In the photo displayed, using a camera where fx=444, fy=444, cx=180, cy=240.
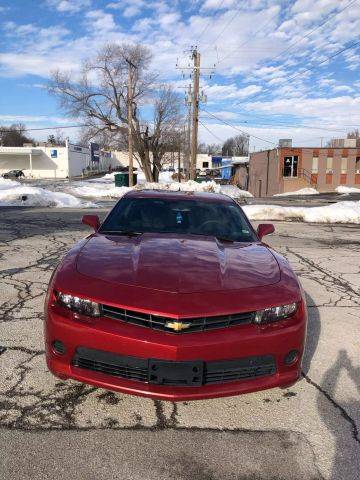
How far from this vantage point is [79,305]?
288 centimetres

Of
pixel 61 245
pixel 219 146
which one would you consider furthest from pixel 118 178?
pixel 219 146

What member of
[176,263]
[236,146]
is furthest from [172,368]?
[236,146]

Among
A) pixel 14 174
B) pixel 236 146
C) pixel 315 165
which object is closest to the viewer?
pixel 315 165

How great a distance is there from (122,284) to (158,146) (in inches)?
1854

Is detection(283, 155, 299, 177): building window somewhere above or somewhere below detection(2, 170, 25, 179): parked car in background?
above

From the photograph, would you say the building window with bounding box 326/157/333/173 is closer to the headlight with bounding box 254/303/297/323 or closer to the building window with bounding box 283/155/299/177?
the building window with bounding box 283/155/299/177

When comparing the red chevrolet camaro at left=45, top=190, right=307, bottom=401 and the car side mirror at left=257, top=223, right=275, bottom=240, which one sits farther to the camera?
the car side mirror at left=257, top=223, right=275, bottom=240

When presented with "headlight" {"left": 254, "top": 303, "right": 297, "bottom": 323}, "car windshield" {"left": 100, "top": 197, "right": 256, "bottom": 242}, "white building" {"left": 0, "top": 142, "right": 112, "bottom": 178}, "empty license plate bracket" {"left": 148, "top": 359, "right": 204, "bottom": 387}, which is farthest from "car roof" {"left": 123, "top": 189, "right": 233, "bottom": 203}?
"white building" {"left": 0, "top": 142, "right": 112, "bottom": 178}

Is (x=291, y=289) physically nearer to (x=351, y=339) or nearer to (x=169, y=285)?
(x=169, y=285)

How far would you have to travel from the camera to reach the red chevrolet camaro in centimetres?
267

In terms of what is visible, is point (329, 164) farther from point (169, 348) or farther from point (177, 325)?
point (169, 348)

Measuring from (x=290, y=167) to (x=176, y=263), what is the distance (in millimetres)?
41119

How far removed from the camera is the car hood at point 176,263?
300 centimetres

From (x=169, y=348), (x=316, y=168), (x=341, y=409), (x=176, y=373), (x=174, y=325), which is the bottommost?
(x=341, y=409)
